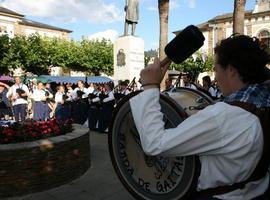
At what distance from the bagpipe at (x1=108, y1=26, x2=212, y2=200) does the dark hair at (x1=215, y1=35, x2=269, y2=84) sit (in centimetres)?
13

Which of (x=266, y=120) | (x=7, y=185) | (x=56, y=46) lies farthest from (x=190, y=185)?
(x=56, y=46)

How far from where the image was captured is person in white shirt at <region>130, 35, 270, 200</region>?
5.77 feet

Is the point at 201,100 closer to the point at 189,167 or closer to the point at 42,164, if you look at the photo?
the point at 189,167

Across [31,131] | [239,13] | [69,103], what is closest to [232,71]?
[31,131]

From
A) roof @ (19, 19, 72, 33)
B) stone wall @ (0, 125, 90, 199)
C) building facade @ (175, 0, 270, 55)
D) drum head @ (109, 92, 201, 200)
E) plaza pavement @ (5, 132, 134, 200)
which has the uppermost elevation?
roof @ (19, 19, 72, 33)

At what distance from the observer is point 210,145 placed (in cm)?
176

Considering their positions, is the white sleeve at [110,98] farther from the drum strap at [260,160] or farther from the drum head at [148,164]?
the drum strap at [260,160]

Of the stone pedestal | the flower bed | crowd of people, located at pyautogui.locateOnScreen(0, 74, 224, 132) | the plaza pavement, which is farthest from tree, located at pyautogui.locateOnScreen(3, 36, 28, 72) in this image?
the plaza pavement

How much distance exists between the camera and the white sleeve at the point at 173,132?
1.75 m

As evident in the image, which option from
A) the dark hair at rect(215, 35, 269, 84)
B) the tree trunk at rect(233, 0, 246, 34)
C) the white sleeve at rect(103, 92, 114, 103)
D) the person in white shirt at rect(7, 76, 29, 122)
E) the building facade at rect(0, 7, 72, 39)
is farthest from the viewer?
the building facade at rect(0, 7, 72, 39)

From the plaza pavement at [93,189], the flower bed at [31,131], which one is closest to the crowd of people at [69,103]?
the flower bed at [31,131]

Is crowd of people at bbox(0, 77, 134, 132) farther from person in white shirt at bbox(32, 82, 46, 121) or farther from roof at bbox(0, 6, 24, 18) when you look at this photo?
roof at bbox(0, 6, 24, 18)

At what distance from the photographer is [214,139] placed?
175 cm

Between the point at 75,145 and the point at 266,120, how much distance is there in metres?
4.88
